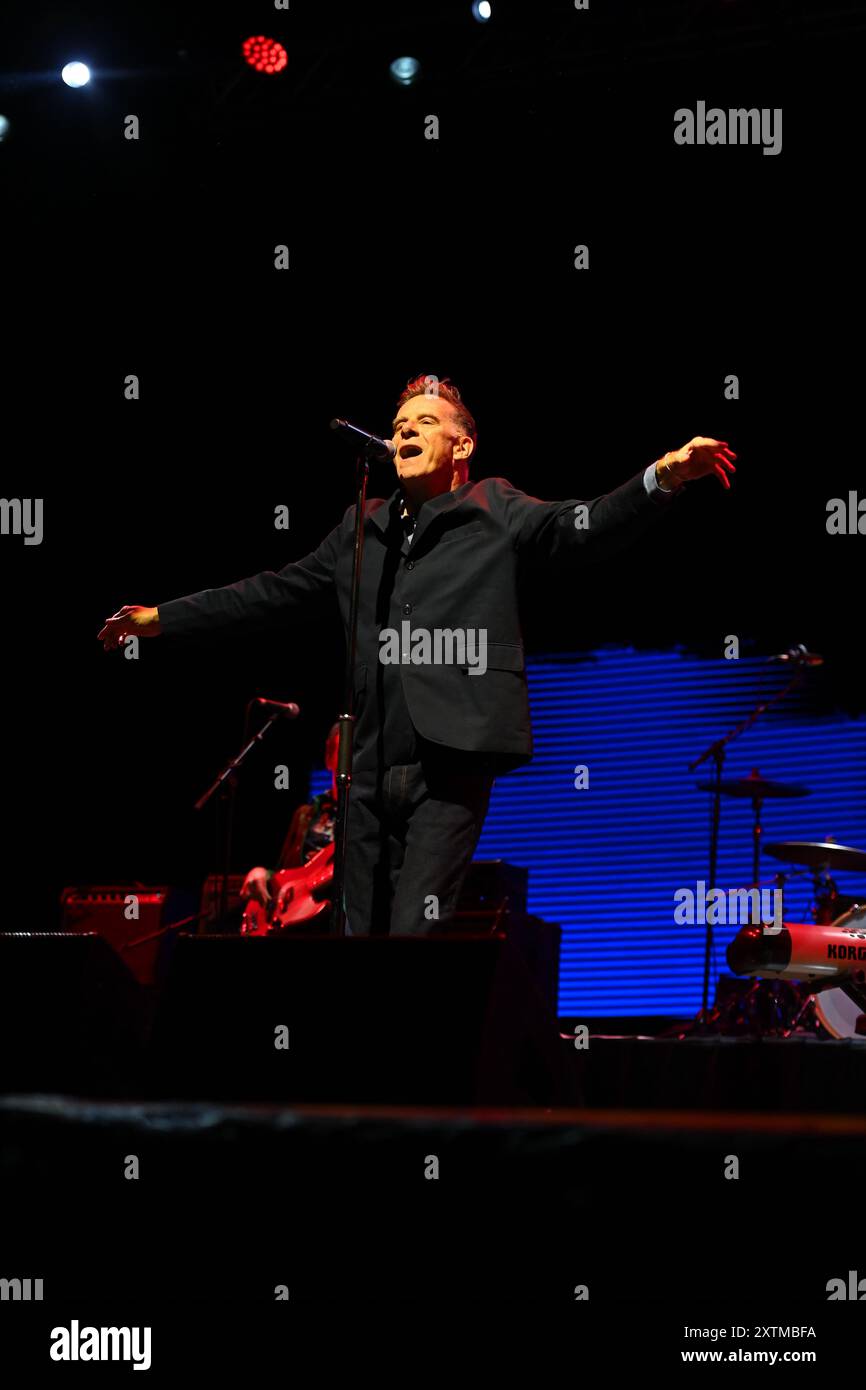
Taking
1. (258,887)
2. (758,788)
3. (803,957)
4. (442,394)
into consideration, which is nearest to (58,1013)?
(442,394)

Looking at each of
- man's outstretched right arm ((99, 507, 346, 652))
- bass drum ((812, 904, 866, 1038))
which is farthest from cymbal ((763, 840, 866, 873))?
man's outstretched right arm ((99, 507, 346, 652))

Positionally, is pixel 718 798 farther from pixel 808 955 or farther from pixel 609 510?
pixel 609 510

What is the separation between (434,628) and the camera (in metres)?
3.31

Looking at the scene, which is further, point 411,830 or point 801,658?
point 801,658

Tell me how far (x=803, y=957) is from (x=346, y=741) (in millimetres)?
2163

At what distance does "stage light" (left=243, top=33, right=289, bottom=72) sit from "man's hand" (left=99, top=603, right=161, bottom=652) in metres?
4.12

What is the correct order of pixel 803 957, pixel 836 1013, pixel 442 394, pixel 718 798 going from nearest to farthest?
1. pixel 442 394
2. pixel 803 957
3. pixel 836 1013
4. pixel 718 798

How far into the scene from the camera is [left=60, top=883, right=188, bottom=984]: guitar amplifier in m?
7.02

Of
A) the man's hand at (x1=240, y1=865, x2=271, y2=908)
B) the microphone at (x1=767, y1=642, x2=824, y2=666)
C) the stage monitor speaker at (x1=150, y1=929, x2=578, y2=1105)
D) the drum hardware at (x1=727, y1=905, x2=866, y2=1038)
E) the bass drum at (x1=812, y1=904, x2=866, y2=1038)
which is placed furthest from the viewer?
the microphone at (x1=767, y1=642, x2=824, y2=666)

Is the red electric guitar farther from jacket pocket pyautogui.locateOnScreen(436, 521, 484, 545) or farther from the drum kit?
jacket pocket pyautogui.locateOnScreen(436, 521, 484, 545)

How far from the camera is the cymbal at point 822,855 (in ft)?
19.4

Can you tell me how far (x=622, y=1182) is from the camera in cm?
76

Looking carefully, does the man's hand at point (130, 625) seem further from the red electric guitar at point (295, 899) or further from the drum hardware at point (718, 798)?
the drum hardware at point (718, 798)

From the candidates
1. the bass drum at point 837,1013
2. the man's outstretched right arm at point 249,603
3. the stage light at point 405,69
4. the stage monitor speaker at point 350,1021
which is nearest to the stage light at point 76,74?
the stage light at point 405,69
